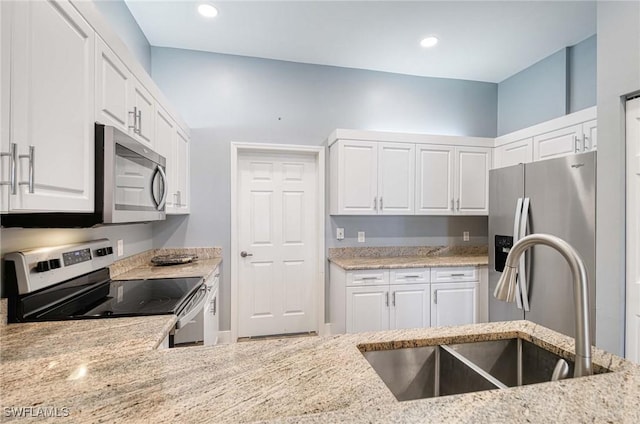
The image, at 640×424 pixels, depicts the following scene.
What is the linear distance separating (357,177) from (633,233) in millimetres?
2023

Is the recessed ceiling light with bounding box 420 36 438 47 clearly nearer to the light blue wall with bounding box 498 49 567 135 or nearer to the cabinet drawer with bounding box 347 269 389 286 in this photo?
the light blue wall with bounding box 498 49 567 135

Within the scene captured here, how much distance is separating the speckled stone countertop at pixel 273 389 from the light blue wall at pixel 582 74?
2921 mm

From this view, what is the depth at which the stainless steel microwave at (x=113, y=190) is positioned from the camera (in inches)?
51.3

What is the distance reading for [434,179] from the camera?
323cm

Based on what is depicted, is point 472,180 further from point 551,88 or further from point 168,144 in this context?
point 168,144

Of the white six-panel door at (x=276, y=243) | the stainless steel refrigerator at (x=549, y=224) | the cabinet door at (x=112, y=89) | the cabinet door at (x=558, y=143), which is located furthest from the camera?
the white six-panel door at (x=276, y=243)

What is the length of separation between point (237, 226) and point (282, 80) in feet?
5.41

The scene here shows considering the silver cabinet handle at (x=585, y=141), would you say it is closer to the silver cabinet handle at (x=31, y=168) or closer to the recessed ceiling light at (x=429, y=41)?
the recessed ceiling light at (x=429, y=41)

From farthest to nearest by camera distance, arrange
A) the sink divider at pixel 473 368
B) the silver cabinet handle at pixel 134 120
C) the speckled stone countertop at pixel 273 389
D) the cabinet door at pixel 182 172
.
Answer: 1. the cabinet door at pixel 182 172
2. the silver cabinet handle at pixel 134 120
3. the sink divider at pixel 473 368
4. the speckled stone countertop at pixel 273 389

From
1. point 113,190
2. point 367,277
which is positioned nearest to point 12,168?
point 113,190

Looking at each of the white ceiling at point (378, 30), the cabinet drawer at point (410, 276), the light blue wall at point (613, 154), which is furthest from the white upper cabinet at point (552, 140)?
the cabinet drawer at point (410, 276)

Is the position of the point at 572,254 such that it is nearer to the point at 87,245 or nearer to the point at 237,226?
the point at 87,245

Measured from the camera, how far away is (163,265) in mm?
2568

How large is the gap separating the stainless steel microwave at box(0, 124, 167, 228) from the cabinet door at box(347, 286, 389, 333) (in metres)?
1.88
